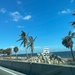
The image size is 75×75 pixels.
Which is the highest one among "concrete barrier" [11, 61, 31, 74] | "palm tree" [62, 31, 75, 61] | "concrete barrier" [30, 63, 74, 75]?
"palm tree" [62, 31, 75, 61]

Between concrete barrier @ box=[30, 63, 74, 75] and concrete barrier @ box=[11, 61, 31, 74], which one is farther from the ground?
concrete barrier @ box=[11, 61, 31, 74]

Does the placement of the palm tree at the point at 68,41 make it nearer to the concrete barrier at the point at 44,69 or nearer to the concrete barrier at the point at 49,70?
the concrete barrier at the point at 44,69

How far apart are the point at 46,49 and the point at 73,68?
8209 mm

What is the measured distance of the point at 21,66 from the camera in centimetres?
2148

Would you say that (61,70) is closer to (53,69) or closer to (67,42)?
(53,69)

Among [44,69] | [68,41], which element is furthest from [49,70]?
[68,41]

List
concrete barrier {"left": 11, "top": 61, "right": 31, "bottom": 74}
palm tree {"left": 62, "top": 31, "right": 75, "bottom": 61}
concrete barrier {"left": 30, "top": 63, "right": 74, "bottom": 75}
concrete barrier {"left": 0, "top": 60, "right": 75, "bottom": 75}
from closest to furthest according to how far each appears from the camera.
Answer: concrete barrier {"left": 0, "top": 60, "right": 75, "bottom": 75}, concrete barrier {"left": 30, "top": 63, "right": 74, "bottom": 75}, concrete barrier {"left": 11, "top": 61, "right": 31, "bottom": 74}, palm tree {"left": 62, "top": 31, "right": 75, "bottom": 61}

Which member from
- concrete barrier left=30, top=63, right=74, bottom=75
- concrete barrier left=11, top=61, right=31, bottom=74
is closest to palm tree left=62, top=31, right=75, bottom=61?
concrete barrier left=11, top=61, right=31, bottom=74

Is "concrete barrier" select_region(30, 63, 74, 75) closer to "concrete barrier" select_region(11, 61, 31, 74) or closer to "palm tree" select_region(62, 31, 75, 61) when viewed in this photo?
"concrete barrier" select_region(11, 61, 31, 74)

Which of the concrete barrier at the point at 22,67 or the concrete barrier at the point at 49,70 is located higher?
the concrete barrier at the point at 22,67

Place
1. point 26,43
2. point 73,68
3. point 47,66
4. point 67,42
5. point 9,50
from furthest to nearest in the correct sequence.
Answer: point 9,50
point 26,43
point 67,42
point 47,66
point 73,68

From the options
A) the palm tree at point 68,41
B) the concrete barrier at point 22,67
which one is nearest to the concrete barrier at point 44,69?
the concrete barrier at point 22,67

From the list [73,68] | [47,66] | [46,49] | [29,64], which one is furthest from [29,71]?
[73,68]

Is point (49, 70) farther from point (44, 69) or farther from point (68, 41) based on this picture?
point (68, 41)
